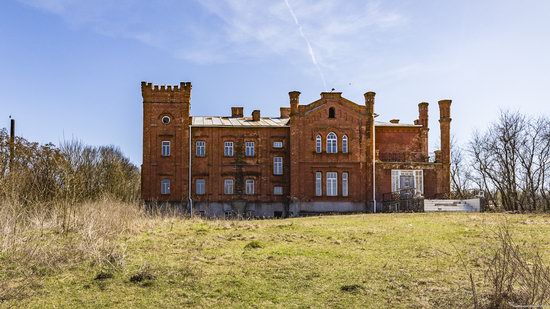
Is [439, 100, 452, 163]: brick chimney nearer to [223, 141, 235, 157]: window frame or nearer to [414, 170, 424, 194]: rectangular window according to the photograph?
Answer: [414, 170, 424, 194]: rectangular window

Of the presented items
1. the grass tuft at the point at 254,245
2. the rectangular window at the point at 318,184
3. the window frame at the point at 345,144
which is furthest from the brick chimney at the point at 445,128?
the grass tuft at the point at 254,245

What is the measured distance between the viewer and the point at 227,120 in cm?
4028

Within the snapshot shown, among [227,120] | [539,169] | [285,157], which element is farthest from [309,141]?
[539,169]

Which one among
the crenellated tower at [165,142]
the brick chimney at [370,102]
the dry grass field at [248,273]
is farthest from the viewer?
the brick chimney at [370,102]

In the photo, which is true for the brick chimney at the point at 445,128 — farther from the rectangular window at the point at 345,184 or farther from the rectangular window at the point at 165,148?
the rectangular window at the point at 165,148

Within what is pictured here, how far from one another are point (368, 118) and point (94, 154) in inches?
1231

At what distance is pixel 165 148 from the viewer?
3716cm

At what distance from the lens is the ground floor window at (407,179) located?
37.1 m

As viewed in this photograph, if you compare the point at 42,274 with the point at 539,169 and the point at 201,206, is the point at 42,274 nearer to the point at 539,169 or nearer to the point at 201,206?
the point at 201,206

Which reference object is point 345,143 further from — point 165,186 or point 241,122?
point 165,186

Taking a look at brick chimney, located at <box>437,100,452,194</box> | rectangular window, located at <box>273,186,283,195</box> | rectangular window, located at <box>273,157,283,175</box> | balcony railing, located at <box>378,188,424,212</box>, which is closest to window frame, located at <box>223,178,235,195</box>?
rectangular window, located at <box>273,186,283,195</box>

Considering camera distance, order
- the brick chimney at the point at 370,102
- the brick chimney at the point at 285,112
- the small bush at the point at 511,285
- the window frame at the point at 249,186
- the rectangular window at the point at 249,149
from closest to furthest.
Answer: the small bush at the point at 511,285, the brick chimney at the point at 370,102, the window frame at the point at 249,186, the rectangular window at the point at 249,149, the brick chimney at the point at 285,112

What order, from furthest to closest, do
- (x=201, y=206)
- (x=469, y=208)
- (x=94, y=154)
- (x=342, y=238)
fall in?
(x=94, y=154) → (x=201, y=206) → (x=469, y=208) → (x=342, y=238)

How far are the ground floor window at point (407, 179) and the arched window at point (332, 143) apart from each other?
14.6 ft
